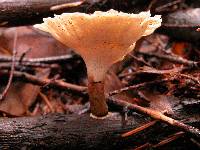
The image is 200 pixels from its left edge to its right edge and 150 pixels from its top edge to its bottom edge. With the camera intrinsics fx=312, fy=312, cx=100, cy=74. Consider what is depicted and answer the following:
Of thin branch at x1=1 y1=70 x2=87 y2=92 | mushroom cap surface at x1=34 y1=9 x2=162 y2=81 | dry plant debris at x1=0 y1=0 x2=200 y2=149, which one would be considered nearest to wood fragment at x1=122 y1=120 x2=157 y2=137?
dry plant debris at x1=0 y1=0 x2=200 y2=149

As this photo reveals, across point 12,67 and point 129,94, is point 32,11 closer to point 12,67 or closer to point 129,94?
point 12,67

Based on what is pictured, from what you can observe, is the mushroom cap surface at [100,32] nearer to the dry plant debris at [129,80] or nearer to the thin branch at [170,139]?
the dry plant debris at [129,80]

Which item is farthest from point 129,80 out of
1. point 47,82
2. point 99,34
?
point 99,34

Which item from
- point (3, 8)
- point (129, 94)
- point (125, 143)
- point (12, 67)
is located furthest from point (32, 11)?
point (125, 143)

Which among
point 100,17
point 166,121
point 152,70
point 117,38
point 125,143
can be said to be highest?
point 100,17

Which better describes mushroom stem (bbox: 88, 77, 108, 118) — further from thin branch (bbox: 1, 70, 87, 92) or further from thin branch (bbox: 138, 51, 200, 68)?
thin branch (bbox: 138, 51, 200, 68)

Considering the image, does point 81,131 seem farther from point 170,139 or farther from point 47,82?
point 47,82
